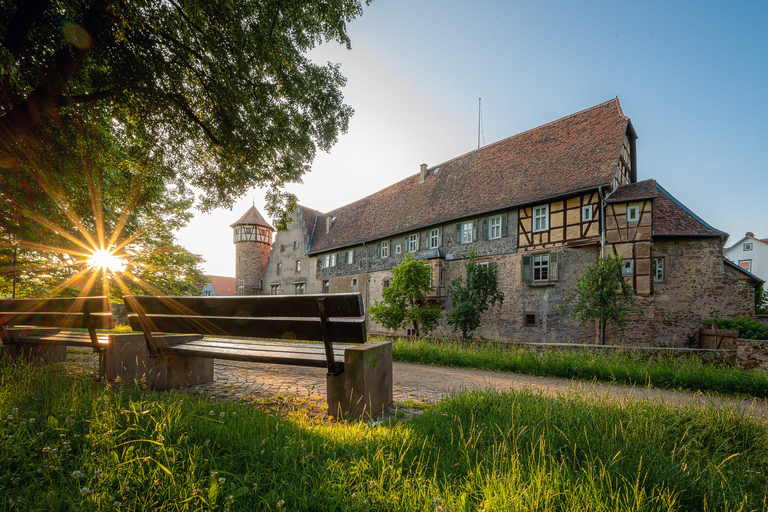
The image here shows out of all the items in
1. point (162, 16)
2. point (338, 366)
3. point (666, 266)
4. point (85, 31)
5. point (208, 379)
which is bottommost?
point (208, 379)

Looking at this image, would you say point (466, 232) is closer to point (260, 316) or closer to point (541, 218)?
point (541, 218)

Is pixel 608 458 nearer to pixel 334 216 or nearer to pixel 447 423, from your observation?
pixel 447 423

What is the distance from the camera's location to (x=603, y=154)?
1627cm

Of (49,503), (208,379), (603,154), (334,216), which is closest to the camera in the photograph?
(49,503)

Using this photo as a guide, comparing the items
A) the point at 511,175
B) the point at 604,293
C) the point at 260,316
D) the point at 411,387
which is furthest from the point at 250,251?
the point at 260,316

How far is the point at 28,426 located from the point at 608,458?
350 cm

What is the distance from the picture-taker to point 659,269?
649 inches

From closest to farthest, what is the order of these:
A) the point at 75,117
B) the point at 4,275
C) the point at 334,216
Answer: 1. the point at 75,117
2. the point at 4,275
3. the point at 334,216

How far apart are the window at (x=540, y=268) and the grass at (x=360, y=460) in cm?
1417

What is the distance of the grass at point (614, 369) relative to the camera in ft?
17.7

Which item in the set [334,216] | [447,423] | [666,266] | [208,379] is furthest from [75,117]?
[334,216]

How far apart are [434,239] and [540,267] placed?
22.1ft

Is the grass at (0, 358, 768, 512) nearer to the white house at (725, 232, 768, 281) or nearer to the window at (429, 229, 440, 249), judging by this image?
the window at (429, 229, 440, 249)

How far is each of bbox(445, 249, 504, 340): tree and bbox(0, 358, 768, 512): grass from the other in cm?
1389
